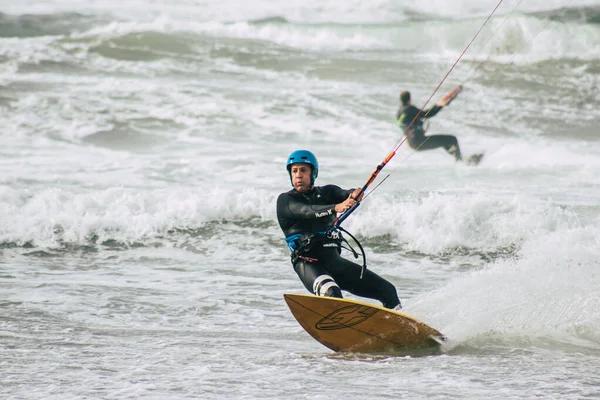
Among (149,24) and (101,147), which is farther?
(149,24)

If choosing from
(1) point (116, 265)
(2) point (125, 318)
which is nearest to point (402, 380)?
(2) point (125, 318)

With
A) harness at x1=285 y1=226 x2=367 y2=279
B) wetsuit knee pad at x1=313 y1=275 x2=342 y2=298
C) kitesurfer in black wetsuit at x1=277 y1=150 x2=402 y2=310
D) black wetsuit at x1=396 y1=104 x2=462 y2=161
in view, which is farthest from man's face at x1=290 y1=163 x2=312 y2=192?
black wetsuit at x1=396 y1=104 x2=462 y2=161

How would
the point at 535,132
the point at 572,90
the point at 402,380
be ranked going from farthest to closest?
1. the point at 572,90
2. the point at 535,132
3. the point at 402,380

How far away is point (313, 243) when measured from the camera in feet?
18.9

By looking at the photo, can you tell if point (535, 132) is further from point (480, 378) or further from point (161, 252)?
point (480, 378)

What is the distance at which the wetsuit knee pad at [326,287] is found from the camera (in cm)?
548

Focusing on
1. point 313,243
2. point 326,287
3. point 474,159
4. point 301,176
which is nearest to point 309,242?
point 313,243

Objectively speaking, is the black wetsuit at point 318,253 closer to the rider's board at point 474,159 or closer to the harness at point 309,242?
the harness at point 309,242

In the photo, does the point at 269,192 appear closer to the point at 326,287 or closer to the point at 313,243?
the point at 313,243

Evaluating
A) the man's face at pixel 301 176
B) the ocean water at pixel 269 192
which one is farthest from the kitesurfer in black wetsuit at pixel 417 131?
the man's face at pixel 301 176

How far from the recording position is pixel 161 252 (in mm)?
9562

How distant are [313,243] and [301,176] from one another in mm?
A: 498

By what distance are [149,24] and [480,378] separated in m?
22.3

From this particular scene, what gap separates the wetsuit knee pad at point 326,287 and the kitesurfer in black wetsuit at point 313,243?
0.11ft
